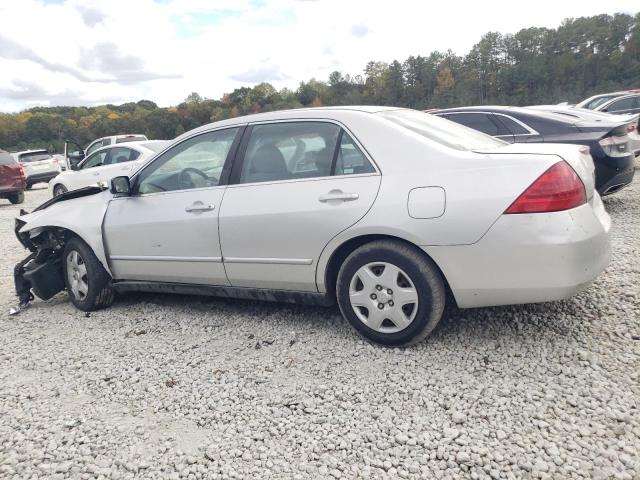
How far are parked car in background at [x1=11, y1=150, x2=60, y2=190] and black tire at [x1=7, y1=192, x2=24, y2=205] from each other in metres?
5.20

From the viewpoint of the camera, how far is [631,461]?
2131 millimetres

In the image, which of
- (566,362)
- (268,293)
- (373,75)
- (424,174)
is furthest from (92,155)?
(373,75)

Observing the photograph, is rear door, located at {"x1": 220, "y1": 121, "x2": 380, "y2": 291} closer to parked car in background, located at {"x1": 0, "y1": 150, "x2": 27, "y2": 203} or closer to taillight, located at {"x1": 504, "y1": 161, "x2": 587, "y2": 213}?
taillight, located at {"x1": 504, "y1": 161, "x2": 587, "y2": 213}

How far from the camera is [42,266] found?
487cm

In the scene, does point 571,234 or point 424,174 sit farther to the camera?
point 424,174

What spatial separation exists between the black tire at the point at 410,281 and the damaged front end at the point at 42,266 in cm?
312

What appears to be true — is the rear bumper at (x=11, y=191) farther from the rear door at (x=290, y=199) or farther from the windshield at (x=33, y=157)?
the rear door at (x=290, y=199)

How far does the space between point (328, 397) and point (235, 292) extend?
134cm

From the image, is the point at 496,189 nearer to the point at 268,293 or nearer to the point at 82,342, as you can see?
the point at 268,293

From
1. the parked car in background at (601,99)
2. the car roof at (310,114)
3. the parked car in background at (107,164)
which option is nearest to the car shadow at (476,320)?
the car roof at (310,114)

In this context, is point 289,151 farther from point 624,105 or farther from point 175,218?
point 624,105

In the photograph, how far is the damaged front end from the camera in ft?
15.9

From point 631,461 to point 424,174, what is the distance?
1.73 m

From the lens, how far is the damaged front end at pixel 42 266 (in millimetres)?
4852
